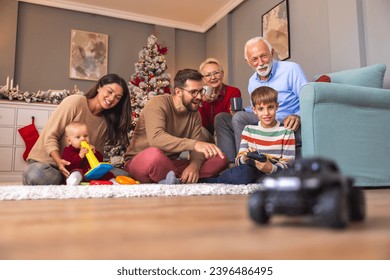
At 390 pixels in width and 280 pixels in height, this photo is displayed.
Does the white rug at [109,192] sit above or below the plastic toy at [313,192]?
below

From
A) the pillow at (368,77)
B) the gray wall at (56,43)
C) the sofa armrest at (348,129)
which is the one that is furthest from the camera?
the gray wall at (56,43)

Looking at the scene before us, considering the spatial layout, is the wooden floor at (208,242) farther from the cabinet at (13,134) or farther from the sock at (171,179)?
the cabinet at (13,134)

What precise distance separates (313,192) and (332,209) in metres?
0.02

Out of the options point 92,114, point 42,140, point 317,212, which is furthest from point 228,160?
point 317,212

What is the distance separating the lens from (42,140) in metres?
1.87

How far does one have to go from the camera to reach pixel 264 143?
1.57 m

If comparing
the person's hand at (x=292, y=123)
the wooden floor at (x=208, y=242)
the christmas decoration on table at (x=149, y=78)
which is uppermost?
the christmas decoration on table at (x=149, y=78)

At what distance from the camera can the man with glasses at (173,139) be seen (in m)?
1.67

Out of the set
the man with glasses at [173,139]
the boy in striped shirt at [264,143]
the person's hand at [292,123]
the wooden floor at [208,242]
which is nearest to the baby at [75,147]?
the man with glasses at [173,139]

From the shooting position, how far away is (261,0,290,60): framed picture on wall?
3566 mm

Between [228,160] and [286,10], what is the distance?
2.38 m

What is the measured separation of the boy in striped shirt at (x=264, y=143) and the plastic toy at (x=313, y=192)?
121cm
